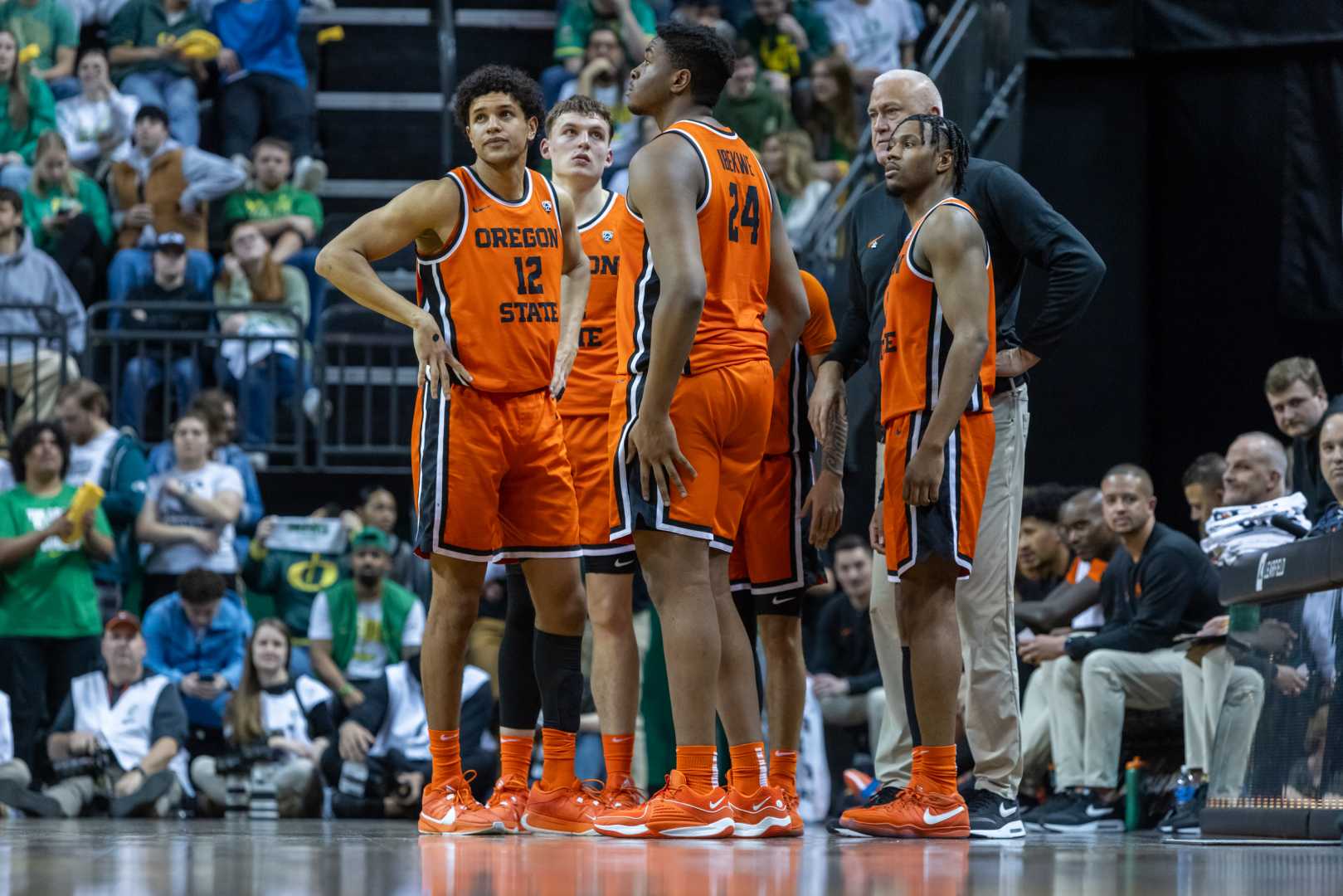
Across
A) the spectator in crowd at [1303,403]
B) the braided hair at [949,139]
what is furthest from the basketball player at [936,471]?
the spectator in crowd at [1303,403]

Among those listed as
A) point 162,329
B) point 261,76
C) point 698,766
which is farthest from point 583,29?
point 698,766

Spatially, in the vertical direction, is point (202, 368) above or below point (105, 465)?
above

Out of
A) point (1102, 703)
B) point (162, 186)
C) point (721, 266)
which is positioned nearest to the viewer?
point (721, 266)

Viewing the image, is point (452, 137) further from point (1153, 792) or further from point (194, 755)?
point (1153, 792)

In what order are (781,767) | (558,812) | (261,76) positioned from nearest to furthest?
(558,812), (781,767), (261,76)

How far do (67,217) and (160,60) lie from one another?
216cm

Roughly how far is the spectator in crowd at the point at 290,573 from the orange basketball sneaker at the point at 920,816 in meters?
6.55

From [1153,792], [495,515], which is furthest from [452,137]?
[495,515]

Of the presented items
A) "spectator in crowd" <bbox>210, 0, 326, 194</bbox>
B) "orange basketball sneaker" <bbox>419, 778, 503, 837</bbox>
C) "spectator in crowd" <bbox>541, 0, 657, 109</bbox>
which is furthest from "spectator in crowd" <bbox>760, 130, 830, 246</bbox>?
"orange basketball sneaker" <bbox>419, 778, 503, 837</bbox>

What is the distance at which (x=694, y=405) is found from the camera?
4.90 m

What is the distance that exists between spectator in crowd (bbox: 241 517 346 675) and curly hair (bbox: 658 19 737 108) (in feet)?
21.7

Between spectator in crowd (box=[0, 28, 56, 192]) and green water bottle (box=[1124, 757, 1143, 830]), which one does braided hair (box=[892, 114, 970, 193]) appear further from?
spectator in crowd (box=[0, 28, 56, 192])

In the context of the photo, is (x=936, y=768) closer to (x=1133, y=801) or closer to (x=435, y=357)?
(x=435, y=357)

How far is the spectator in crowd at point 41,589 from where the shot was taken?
975 centimetres
